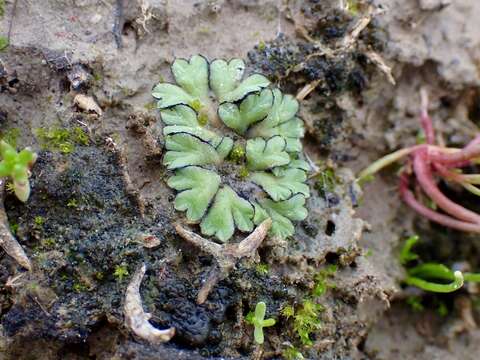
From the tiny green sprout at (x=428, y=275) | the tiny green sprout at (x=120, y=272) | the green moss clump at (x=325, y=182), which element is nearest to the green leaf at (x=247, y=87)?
the green moss clump at (x=325, y=182)

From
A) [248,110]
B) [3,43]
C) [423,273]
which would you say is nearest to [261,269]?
[248,110]

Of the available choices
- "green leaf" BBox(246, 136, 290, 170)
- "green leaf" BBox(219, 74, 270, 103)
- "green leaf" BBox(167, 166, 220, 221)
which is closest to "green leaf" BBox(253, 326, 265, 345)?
"green leaf" BBox(167, 166, 220, 221)

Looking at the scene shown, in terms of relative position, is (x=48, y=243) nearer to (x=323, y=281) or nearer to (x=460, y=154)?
(x=323, y=281)

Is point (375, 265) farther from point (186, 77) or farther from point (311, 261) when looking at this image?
point (186, 77)

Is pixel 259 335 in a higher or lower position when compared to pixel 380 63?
lower

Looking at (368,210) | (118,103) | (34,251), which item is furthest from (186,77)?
(368,210)

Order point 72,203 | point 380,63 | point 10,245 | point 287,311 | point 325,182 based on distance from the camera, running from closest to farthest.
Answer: point 10,245, point 72,203, point 287,311, point 325,182, point 380,63

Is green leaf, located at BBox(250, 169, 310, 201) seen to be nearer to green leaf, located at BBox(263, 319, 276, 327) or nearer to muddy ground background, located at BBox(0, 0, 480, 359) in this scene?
muddy ground background, located at BBox(0, 0, 480, 359)
